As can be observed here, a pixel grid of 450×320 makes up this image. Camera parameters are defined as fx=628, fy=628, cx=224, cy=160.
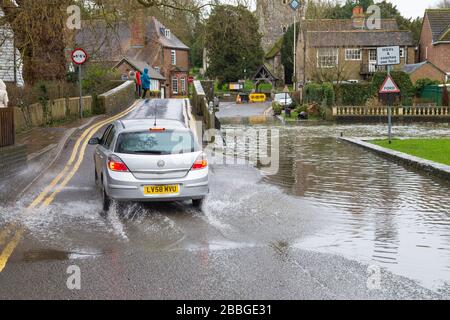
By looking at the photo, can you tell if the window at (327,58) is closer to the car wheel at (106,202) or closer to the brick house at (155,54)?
the brick house at (155,54)

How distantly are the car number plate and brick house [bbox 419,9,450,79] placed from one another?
58.3 meters

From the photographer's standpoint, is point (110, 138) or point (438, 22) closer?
point (110, 138)

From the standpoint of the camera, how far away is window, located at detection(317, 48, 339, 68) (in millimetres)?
57969

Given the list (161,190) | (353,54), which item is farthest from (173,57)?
(161,190)

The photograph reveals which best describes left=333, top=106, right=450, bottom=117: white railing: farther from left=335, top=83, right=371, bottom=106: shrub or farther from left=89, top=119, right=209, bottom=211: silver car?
left=89, top=119, right=209, bottom=211: silver car

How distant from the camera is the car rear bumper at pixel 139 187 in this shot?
34.5 ft

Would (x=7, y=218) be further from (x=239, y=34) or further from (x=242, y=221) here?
(x=239, y=34)

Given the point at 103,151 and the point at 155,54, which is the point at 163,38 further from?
the point at 103,151

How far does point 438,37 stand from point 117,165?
60.8 m

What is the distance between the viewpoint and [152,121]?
40.1 ft

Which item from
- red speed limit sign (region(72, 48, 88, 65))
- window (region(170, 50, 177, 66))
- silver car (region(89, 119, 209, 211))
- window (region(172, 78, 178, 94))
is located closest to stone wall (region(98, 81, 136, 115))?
red speed limit sign (region(72, 48, 88, 65))

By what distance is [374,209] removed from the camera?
1116 centimetres

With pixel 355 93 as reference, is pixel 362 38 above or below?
above

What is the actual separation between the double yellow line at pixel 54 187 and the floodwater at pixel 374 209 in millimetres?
3824
